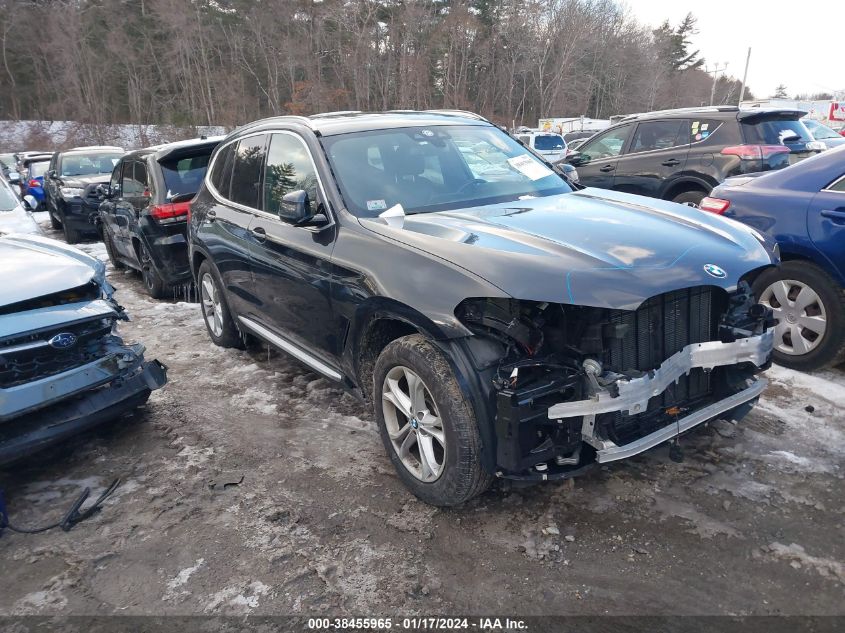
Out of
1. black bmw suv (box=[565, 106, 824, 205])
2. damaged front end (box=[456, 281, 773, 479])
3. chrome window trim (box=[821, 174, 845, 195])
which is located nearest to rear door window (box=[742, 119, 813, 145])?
black bmw suv (box=[565, 106, 824, 205])

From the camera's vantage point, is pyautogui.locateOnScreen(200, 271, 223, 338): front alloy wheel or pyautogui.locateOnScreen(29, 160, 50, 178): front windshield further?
pyautogui.locateOnScreen(29, 160, 50, 178): front windshield

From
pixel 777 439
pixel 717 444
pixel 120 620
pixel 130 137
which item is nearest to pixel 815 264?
pixel 777 439

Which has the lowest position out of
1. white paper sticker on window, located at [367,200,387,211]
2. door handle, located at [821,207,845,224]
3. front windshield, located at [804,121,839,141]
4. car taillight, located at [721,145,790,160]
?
door handle, located at [821,207,845,224]

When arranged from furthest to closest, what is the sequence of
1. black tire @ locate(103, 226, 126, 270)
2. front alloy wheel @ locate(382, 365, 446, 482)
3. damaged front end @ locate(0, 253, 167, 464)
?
black tire @ locate(103, 226, 126, 270), damaged front end @ locate(0, 253, 167, 464), front alloy wheel @ locate(382, 365, 446, 482)

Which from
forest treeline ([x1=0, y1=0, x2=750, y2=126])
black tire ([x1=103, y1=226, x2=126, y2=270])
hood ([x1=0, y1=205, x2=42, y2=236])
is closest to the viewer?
hood ([x1=0, y1=205, x2=42, y2=236])

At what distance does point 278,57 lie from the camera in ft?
Answer: 147

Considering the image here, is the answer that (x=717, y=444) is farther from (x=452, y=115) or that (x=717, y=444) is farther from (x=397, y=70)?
(x=397, y=70)

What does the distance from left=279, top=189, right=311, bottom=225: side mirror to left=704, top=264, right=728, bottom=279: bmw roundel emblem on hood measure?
214cm

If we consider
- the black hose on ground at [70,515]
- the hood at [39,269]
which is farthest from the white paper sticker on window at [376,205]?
the black hose on ground at [70,515]

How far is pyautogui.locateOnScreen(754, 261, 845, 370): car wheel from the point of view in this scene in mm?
4074

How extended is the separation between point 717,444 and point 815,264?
5.88 ft

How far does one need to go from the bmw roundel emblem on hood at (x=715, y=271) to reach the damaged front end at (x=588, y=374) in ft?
0.55

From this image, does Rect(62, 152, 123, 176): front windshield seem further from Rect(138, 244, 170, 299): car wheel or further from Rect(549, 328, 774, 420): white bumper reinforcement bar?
Rect(549, 328, 774, 420): white bumper reinforcement bar

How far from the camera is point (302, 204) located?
3230 mm
